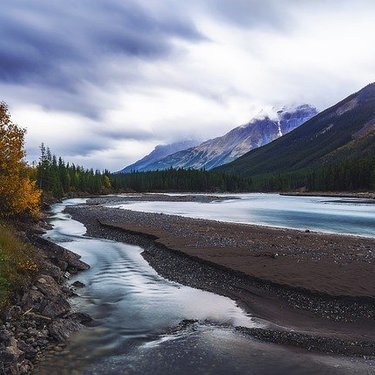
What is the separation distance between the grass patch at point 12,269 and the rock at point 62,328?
2.39m

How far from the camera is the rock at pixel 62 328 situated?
1677 centimetres

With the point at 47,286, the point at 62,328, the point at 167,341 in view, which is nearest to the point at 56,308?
the point at 62,328

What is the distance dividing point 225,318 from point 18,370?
33.5ft

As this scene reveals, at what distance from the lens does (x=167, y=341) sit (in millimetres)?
17156

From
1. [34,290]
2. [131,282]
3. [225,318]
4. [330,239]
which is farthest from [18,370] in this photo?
[330,239]

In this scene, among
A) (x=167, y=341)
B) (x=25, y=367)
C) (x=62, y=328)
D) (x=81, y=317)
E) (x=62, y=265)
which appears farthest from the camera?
(x=62, y=265)

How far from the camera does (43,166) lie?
127562mm

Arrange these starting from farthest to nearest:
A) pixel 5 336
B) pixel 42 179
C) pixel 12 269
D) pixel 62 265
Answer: pixel 42 179, pixel 62 265, pixel 12 269, pixel 5 336

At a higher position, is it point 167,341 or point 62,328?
point 62,328

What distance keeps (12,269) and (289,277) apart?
643 inches

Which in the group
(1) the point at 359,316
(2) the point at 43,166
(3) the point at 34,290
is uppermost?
(2) the point at 43,166

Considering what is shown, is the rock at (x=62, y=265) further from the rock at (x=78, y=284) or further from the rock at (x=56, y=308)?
the rock at (x=56, y=308)

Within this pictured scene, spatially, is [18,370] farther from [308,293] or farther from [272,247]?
[272,247]

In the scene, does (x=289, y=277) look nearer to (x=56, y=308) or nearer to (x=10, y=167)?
(x=56, y=308)
